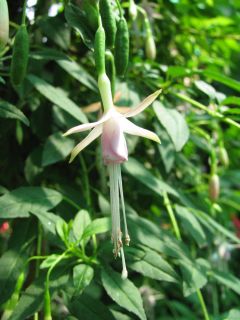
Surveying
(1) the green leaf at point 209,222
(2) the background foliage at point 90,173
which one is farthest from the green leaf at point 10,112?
(1) the green leaf at point 209,222

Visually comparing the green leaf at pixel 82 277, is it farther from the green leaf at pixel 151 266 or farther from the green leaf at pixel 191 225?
the green leaf at pixel 191 225

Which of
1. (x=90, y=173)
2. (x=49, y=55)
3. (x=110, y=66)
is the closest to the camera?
(x=110, y=66)

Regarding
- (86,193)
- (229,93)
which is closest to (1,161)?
(86,193)

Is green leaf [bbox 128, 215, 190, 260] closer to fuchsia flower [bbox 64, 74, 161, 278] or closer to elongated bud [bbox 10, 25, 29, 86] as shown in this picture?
fuchsia flower [bbox 64, 74, 161, 278]

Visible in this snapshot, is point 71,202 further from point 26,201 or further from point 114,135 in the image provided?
point 114,135

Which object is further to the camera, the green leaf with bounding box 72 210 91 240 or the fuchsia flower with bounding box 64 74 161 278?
the green leaf with bounding box 72 210 91 240

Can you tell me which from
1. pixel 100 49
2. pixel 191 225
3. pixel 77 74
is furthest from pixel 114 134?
pixel 191 225

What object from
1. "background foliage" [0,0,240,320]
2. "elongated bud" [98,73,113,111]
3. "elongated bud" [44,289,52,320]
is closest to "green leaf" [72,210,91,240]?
"background foliage" [0,0,240,320]
